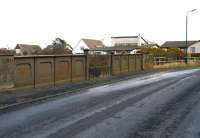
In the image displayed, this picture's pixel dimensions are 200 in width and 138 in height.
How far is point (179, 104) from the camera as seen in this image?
12156 millimetres

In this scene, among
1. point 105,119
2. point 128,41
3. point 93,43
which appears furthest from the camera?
point 93,43

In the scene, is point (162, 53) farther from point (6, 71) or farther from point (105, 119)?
point (105, 119)

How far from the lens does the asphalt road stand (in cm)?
763

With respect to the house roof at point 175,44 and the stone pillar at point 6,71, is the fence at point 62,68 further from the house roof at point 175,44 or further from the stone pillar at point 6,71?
the house roof at point 175,44

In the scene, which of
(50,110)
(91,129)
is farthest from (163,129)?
(50,110)

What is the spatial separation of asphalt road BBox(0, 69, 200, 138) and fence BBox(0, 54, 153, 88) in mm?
5335

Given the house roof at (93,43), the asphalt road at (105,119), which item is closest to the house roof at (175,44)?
the house roof at (93,43)

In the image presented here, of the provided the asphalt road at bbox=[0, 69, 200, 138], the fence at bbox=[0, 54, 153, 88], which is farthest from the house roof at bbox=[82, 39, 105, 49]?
the asphalt road at bbox=[0, 69, 200, 138]

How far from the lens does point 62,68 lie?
21.7 m

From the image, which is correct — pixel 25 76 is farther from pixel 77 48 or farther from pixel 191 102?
pixel 77 48

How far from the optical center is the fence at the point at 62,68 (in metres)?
18.1

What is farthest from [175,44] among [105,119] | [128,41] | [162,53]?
[105,119]

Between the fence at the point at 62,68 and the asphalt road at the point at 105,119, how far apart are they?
534 cm

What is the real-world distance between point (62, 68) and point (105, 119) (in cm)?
1270
